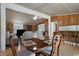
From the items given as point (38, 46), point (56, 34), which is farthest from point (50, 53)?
point (56, 34)

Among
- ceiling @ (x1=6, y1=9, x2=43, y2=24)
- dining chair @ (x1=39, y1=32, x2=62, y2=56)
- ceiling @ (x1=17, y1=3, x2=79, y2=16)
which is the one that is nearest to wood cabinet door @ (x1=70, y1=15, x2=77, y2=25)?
ceiling @ (x1=17, y1=3, x2=79, y2=16)

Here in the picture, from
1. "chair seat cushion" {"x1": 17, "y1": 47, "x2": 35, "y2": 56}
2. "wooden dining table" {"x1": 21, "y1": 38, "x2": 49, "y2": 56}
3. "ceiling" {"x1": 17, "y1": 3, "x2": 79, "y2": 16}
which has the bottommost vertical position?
"chair seat cushion" {"x1": 17, "y1": 47, "x2": 35, "y2": 56}

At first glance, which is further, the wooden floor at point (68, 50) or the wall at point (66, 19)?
the wall at point (66, 19)

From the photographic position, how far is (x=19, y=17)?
6.11 ft

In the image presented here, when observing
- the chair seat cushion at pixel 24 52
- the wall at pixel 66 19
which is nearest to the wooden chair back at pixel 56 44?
the wall at pixel 66 19

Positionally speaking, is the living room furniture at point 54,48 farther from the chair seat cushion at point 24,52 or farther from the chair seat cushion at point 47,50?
the chair seat cushion at point 24,52

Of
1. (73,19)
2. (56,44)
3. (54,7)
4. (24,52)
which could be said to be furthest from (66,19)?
(24,52)

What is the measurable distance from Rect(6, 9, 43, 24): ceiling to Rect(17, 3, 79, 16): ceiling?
0.68ft

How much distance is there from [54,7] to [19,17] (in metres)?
0.75

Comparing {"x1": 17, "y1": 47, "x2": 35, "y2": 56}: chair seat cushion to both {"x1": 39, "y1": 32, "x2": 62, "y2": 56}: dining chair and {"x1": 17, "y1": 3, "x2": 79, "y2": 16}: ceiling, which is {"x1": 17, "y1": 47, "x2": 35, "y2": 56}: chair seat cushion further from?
{"x1": 17, "y1": 3, "x2": 79, "y2": 16}: ceiling

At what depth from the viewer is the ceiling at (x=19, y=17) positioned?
181cm

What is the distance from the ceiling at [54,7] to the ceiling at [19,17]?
0.68 ft

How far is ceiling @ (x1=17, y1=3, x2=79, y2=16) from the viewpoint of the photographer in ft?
6.01

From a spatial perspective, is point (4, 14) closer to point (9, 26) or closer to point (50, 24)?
point (9, 26)
